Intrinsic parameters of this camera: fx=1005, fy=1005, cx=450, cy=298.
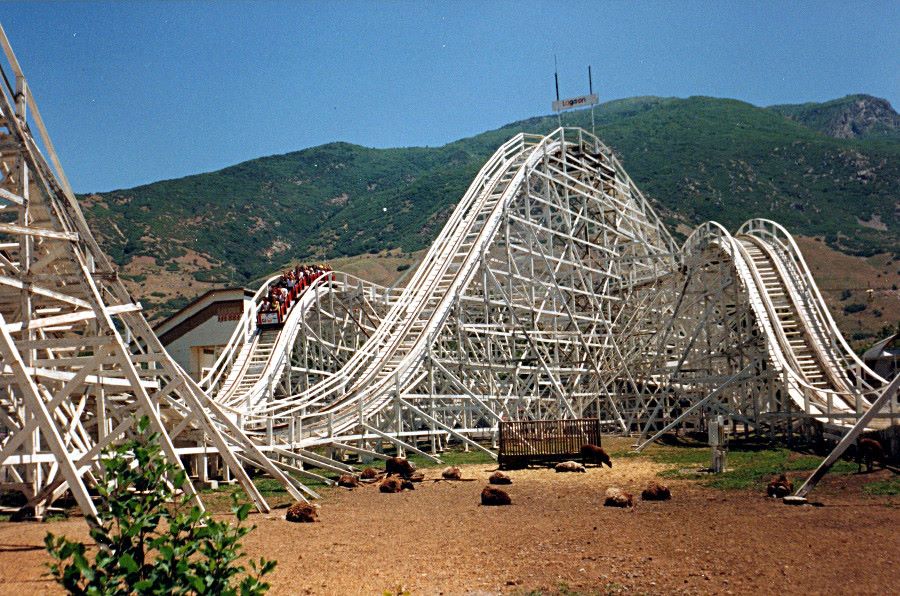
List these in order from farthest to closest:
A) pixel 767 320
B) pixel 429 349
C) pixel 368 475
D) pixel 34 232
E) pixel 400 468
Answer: pixel 429 349, pixel 767 320, pixel 400 468, pixel 368 475, pixel 34 232

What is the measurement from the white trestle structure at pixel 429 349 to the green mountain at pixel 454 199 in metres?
56.5

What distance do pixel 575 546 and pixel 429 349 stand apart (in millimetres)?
14247

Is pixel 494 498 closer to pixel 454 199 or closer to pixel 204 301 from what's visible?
pixel 204 301

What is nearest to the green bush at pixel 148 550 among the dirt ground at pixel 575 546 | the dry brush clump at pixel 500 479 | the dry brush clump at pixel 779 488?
the dirt ground at pixel 575 546

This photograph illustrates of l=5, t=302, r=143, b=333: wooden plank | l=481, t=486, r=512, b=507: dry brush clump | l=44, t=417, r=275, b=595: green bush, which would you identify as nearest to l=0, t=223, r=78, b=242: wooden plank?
l=5, t=302, r=143, b=333: wooden plank

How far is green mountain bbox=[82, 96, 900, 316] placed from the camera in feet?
318

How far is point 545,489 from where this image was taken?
18391 mm

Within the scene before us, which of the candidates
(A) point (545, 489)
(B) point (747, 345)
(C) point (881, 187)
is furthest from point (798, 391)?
(C) point (881, 187)

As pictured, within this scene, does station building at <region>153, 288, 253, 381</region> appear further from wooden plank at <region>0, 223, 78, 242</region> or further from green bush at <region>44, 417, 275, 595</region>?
green bush at <region>44, 417, 275, 595</region>

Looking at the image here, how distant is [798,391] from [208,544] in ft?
65.8

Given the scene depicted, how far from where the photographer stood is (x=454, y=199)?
11719cm

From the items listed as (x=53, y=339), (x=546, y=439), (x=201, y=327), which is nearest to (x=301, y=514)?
(x=53, y=339)

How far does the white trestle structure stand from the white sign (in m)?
2.75

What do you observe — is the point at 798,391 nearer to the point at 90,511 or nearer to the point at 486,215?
the point at 486,215
